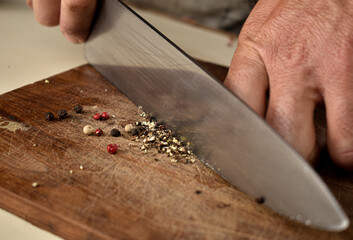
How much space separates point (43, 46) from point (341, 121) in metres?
1.53

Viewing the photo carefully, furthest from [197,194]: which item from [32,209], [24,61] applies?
[24,61]

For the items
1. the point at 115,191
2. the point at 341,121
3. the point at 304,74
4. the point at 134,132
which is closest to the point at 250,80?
the point at 304,74

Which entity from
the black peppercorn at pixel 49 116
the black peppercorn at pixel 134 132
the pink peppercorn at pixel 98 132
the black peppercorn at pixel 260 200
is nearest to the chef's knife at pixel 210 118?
the black peppercorn at pixel 260 200

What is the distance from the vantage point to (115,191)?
101cm

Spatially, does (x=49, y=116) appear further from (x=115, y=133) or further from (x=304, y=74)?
(x=304, y=74)

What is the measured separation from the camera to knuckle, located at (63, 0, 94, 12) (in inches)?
61.1

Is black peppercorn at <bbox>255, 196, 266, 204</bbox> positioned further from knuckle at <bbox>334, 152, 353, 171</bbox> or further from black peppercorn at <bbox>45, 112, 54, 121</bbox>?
black peppercorn at <bbox>45, 112, 54, 121</bbox>

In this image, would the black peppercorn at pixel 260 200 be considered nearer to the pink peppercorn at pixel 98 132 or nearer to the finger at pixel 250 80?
the finger at pixel 250 80

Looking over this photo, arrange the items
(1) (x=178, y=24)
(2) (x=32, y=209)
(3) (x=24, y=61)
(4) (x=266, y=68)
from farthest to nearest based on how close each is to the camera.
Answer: (1) (x=178, y=24)
(3) (x=24, y=61)
(4) (x=266, y=68)
(2) (x=32, y=209)

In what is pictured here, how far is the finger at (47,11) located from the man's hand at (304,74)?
93cm

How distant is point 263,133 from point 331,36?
1.20 ft

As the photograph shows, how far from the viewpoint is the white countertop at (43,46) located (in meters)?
1.73

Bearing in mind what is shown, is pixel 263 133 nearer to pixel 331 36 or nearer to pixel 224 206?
pixel 224 206

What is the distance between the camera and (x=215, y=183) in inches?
42.9
